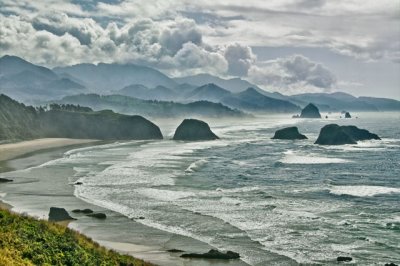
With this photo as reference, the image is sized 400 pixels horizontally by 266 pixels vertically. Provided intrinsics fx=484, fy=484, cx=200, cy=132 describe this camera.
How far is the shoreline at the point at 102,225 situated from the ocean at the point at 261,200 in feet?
4.48

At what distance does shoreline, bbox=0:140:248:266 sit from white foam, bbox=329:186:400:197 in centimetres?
2865

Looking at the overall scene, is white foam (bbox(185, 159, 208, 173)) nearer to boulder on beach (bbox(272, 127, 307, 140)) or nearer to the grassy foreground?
the grassy foreground

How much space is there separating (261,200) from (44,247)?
34189mm

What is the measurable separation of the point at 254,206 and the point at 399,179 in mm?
33905

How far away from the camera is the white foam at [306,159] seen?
9681cm

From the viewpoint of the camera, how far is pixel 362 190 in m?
63.2

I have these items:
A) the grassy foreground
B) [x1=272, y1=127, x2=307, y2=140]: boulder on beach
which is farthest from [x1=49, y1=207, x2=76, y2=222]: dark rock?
[x1=272, y1=127, x2=307, y2=140]: boulder on beach

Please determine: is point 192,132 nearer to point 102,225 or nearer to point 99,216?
point 99,216

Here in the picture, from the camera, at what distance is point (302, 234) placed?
40.7 metres

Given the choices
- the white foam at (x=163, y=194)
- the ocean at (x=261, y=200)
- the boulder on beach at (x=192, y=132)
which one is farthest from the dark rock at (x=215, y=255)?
the boulder on beach at (x=192, y=132)

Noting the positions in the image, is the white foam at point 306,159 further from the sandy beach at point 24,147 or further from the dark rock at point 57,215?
the dark rock at point 57,215

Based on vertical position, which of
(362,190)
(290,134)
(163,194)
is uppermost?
(290,134)

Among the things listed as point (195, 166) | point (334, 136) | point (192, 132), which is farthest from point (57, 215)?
point (192, 132)

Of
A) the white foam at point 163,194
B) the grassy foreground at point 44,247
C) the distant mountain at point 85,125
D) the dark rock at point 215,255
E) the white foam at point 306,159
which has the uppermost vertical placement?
the distant mountain at point 85,125
